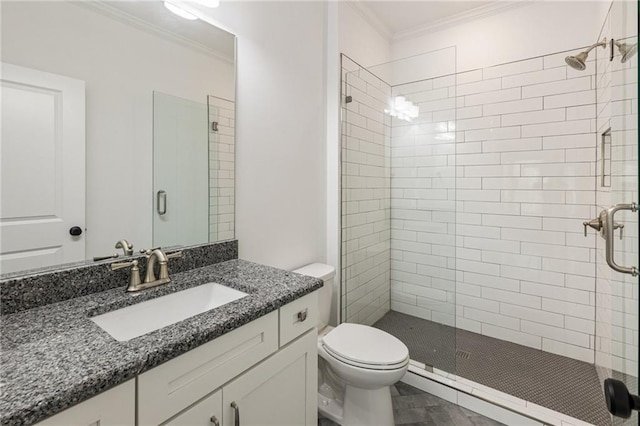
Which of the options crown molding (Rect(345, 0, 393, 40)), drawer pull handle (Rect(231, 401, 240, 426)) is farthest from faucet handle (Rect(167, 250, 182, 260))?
crown molding (Rect(345, 0, 393, 40))

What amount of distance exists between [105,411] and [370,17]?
290 cm

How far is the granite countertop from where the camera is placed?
0.56 meters

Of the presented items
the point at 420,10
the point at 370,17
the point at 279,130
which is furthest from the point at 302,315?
the point at 420,10

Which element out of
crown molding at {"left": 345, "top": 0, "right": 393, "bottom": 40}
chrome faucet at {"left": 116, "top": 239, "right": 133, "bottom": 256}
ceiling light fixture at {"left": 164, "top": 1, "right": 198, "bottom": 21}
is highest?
crown molding at {"left": 345, "top": 0, "right": 393, "bottom": 40}

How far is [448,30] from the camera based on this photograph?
2.63m

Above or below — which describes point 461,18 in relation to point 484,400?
above

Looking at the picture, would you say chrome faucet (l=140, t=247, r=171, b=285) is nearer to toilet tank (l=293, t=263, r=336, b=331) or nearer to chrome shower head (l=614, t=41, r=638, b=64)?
toilet tank (l=293, t=263, r=336, b=331)

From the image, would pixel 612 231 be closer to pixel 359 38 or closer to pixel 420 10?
pixel 359 38

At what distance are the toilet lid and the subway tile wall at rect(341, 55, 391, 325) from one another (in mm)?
558

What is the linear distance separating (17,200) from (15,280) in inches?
9.6

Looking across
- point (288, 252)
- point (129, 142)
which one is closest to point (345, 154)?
point (288, 252)

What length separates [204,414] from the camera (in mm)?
849

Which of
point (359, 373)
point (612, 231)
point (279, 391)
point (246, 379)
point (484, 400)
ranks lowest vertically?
point (484, 400)

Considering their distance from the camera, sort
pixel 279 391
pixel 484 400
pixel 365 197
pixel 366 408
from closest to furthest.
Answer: pixel 279 391
pixel 366 408
pixel 484 400
pixel 365 197
